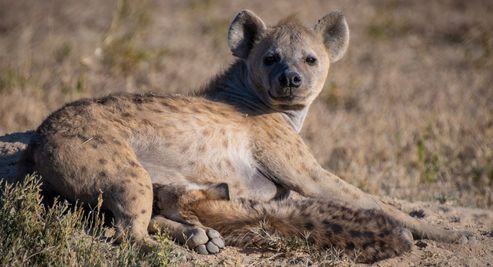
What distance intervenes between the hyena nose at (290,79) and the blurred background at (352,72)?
2.81 ft

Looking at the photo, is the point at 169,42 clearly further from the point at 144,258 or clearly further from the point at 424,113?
the point at 144,258

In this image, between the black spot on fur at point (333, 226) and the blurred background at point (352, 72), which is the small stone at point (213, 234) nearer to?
the black spot on fur at point (333, 226)

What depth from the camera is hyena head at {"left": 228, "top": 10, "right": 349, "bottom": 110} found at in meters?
5.20

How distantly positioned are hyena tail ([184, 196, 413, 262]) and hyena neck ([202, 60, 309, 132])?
112 centimetres

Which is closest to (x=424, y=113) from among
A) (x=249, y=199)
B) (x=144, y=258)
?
(x=249, y=199)

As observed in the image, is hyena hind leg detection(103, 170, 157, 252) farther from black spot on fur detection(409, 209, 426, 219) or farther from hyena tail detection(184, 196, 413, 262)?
black spot on fur detection(409, 209, 426, 219)

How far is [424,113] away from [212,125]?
462 cm

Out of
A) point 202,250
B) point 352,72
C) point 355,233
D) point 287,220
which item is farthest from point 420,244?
point 352,72

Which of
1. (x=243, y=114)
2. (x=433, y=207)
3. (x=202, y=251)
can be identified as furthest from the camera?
(x=433, y=207)

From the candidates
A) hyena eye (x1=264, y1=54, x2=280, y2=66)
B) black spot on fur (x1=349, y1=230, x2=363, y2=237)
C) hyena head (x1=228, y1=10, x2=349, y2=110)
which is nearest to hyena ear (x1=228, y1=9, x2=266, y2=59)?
hyena head (x1=228, y1=10, x2=349, y2=110)

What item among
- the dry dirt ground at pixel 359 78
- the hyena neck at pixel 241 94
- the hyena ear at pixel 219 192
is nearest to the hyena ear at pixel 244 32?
the hyena neck at pixel 241 94

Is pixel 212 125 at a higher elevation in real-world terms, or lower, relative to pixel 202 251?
higher

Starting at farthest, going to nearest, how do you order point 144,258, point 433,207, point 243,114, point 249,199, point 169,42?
point 169,42, point 433,207, point 243,114, point 249,199, point 144,258

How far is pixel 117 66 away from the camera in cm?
922
